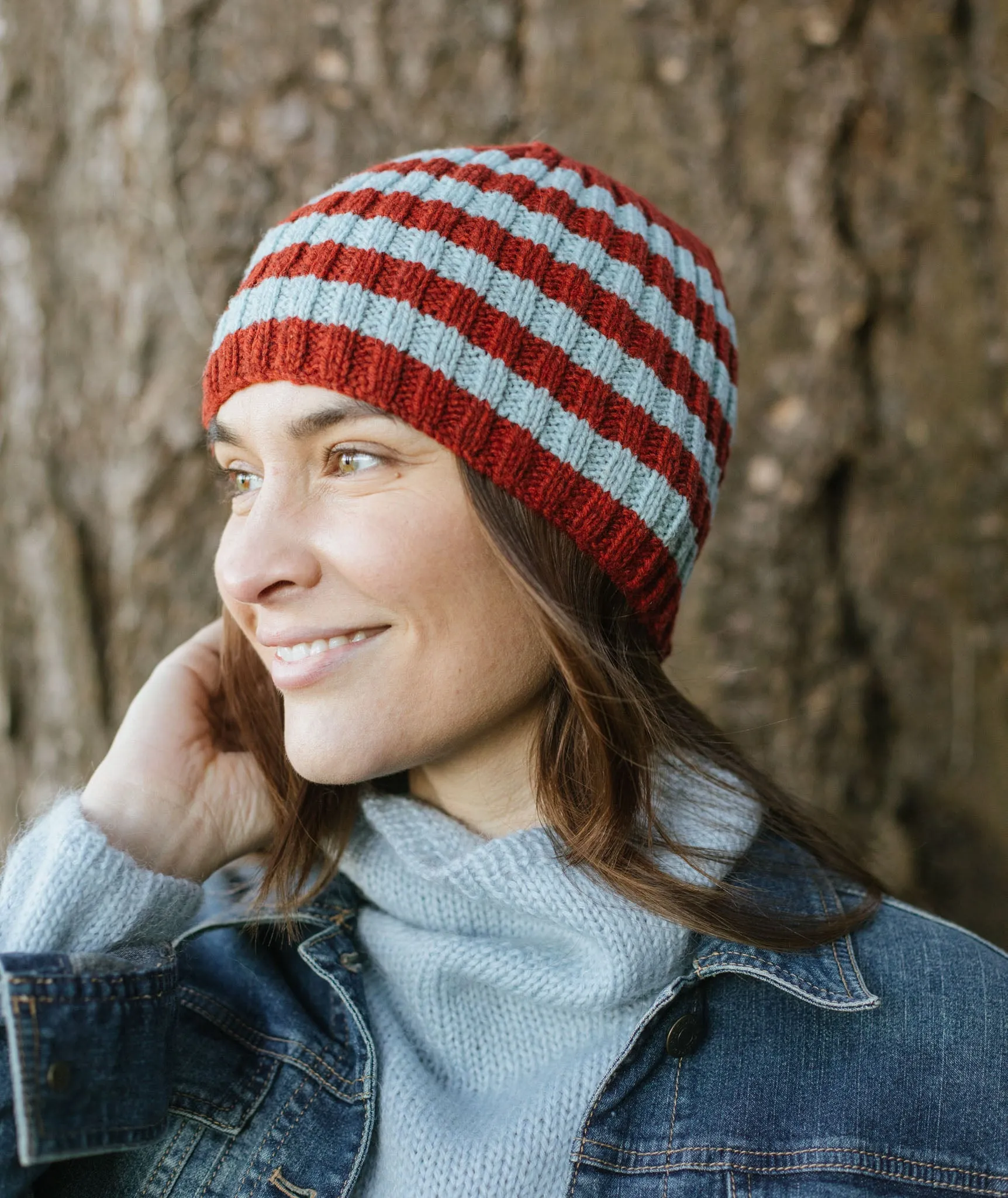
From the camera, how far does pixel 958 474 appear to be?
8.96 feet

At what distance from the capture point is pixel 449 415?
1.69 meters

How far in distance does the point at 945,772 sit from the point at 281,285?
2.13 m

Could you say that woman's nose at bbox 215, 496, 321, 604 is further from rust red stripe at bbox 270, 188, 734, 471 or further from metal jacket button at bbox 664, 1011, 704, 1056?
metal jacket button at bbox 664, 1011, 704, 1056

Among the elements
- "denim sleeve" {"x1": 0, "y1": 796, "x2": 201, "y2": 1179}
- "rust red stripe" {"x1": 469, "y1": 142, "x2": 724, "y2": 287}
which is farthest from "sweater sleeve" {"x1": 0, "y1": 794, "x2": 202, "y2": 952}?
"rust red stripe" {"x1": 469, "y1": 142, "x2": 724, "y2": 287}

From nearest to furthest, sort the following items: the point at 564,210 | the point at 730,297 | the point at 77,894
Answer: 1. the point at 77,894
2. the point at 564,210
3. the point at 730,297

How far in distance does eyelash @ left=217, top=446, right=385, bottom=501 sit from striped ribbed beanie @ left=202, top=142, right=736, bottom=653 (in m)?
0.10

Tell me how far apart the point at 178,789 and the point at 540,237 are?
3.87ft

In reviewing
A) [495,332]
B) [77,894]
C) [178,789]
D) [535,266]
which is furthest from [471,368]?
[77,894]

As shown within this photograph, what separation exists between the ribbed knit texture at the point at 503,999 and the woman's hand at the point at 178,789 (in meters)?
0.32

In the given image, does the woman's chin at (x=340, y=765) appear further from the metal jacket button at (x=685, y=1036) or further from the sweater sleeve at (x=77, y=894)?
the metal jacket button at (x=685, y=1036)

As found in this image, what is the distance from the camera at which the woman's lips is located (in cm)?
171

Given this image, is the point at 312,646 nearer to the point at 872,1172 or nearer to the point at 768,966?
the point at 768,966

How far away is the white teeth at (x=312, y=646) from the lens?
5.67 feet

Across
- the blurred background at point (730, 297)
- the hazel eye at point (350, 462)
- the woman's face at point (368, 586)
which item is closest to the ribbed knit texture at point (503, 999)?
the woman's face at point (368, 586)
